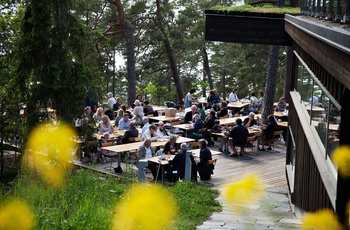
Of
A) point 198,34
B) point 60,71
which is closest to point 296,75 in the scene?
point 60,71

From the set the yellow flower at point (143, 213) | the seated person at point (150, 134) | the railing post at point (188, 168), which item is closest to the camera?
the yellow flower at point (143, 213)

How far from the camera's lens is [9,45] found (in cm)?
1677

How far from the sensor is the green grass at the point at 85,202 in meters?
7.63

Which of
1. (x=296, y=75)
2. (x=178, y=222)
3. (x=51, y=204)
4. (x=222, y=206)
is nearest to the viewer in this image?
(x=51, y=204)

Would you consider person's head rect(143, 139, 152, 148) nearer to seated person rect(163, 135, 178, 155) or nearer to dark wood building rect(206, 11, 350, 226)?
seated person rect(163, 135, 178, 155)

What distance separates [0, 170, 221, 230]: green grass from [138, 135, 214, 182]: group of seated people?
1.01m

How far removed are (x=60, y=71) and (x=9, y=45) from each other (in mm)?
1775

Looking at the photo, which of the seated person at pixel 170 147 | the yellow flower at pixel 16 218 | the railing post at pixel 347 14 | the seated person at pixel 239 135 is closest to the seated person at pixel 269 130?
the seated person at pixel 239 135

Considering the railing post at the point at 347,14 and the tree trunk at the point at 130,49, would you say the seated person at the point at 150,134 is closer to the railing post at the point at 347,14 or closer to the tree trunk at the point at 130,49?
the railing post at the point at 347,14

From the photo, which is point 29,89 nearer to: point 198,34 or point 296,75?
point 296,75

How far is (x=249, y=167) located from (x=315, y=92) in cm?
796

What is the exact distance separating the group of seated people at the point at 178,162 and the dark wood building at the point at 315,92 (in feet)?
6.73

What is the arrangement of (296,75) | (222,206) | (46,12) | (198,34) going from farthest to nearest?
(198,34) → (46,12) → (296,75) → (222,206)

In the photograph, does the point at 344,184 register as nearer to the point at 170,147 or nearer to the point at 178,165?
the point at 178,165
